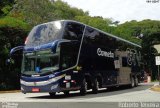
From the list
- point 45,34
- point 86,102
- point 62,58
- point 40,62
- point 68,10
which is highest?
point 68,10

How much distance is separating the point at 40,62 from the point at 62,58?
4.16ft

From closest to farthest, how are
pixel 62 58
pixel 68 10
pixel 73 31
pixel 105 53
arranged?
pixel 62 58 < pixel 73 31 < pixel 105 53 < pixel 68 10

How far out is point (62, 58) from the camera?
22.8 meters

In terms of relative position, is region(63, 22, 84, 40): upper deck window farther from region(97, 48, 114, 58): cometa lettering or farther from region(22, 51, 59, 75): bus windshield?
region(97, 48, 114, 58): cometa lettering

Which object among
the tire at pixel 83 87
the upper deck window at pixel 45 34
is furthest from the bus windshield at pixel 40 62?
the tire at pixel 83 87

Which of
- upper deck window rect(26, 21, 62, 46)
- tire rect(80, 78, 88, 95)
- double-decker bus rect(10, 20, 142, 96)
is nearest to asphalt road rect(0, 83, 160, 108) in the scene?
double-decker bus rect(10, 20, 142, 96)

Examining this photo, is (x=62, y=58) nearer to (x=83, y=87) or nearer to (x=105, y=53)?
(x=83, y=87)

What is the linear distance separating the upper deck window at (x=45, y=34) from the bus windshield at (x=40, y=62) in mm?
706

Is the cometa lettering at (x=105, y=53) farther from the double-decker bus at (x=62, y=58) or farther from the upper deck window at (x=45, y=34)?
the upper deck window at (x=45, y=34)

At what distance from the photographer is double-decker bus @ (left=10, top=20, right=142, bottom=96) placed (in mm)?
22688

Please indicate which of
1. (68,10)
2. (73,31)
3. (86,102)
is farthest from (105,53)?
(68,10)

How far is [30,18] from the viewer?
51.2 metres

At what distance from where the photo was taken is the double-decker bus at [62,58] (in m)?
22.7

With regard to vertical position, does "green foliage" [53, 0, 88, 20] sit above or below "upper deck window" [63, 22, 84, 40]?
above
